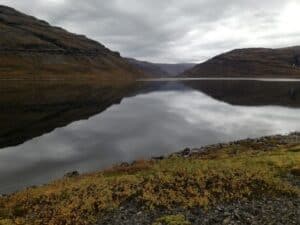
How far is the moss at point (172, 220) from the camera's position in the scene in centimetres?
1533

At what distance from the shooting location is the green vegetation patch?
56.0ft

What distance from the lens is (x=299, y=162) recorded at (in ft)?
76.6

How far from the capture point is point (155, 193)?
18.4 metres

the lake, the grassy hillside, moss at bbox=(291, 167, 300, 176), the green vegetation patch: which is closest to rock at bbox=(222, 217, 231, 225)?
the grassy hillside

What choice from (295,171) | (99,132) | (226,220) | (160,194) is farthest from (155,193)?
(99,132)

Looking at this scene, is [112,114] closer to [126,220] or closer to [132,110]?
[132,110]

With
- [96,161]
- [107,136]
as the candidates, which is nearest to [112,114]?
[107,136]

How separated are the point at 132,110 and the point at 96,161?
4616 cm

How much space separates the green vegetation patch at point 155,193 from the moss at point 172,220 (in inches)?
1.6

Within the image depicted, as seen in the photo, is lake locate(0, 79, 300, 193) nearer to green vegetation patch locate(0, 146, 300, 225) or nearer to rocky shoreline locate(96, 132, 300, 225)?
green vegetation patch locate(0, 146, 300, 225)

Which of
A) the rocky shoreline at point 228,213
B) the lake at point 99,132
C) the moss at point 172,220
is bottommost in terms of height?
the lake at point 99,132

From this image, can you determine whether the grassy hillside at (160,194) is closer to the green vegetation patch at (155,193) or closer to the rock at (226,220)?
the green vegetation patch at (155,193)

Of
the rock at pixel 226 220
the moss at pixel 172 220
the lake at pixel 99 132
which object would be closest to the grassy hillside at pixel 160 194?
the moss at pixel 172 220

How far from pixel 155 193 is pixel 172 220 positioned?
2.98 metres
